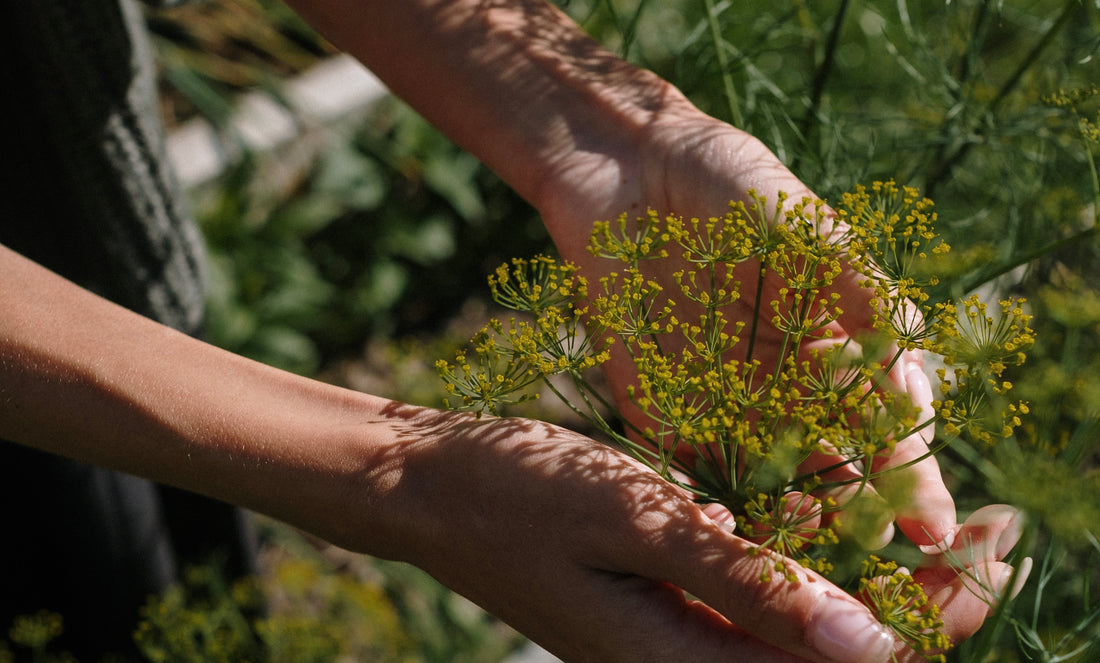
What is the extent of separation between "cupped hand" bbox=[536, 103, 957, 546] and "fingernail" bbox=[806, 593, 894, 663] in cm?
16

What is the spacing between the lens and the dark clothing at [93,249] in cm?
115

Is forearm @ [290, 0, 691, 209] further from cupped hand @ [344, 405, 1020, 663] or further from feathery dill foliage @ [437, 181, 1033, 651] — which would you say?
cupped hand @ [344, 405, 1020, 663]

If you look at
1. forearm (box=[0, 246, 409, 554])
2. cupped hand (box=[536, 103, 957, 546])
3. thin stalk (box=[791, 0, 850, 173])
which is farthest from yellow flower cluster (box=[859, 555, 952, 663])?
thin stalk (box=[791, 0, 850, 173])

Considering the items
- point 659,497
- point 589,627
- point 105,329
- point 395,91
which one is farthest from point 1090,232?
point 105,329

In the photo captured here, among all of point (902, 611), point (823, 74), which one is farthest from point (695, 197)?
point (902, 611)

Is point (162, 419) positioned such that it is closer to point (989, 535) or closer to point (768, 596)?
point (768, 596)

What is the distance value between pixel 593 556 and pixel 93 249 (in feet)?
3.35

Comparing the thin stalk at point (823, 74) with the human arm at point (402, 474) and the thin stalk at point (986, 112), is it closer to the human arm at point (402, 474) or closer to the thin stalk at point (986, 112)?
the thin stalk at point (986, 112)

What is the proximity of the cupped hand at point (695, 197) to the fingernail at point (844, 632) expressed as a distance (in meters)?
0.16

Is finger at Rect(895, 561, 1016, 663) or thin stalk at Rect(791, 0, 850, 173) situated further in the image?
thin stalk at Rect(791, 0, 850, 173)

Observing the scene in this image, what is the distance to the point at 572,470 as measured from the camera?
0.87 m

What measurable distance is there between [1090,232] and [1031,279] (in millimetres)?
790

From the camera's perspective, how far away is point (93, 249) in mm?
1349

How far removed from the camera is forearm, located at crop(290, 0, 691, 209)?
1278mm
